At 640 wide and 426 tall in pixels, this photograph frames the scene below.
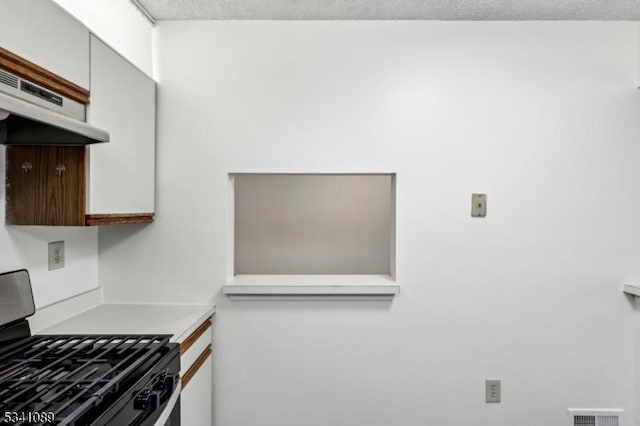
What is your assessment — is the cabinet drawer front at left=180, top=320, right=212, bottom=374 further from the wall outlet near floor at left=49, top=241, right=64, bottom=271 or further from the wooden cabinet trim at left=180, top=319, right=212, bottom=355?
the wall outlet near floor at left=49, top=241, right=64, bottom=271

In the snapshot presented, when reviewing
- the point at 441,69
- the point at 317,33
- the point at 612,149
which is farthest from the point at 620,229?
the point at 317,33

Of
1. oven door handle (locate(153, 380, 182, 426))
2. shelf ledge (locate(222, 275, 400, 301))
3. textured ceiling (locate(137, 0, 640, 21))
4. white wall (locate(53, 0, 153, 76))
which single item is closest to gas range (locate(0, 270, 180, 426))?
oven door handle (locate(153, 380, 182, 426))

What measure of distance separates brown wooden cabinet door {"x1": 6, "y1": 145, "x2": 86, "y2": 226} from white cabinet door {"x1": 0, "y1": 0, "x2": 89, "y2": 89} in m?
0.29

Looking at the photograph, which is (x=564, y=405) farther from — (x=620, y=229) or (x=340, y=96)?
(x=340, y=96)

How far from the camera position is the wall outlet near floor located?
164 cm

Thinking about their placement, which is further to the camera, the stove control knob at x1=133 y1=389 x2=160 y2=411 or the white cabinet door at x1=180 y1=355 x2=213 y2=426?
the white cabinet door at x1=180 y1=355 x2=213 y2=426

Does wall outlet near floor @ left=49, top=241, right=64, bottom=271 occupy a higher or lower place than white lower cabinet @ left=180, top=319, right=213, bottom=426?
higher

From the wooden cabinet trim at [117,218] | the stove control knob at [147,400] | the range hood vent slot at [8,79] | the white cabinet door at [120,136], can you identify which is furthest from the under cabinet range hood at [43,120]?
the stove control knob at [147,400]

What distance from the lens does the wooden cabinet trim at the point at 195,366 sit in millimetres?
1627

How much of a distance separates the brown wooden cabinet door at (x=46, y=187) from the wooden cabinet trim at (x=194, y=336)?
642 mm

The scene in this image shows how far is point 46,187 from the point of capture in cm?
144

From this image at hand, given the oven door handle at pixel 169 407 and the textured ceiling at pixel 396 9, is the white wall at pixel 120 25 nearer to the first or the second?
the textured ceiling at pixel 396 9

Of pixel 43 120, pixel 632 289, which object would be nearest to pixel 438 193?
pixel 632 289

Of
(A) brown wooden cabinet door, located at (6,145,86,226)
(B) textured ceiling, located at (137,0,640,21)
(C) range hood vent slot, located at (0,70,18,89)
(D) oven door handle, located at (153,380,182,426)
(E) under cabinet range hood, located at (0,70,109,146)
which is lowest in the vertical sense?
(D) oven door handle, located at (153,380,182,426)
